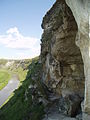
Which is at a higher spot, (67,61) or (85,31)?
(85,31)

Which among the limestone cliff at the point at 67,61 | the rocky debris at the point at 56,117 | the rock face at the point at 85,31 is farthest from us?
the limestone cliff at the point at 67,61

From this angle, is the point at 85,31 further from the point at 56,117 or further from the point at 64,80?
the point at 64,80

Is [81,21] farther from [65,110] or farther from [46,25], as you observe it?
[46,25]

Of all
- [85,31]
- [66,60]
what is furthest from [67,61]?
[85,31]

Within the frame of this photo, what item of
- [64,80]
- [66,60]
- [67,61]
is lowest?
[64,80]

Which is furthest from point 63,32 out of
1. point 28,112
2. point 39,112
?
point 28,112

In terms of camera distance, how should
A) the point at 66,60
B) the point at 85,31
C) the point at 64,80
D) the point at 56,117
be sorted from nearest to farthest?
the point at 85,31
the point at 56,117
the point at 66,60
the point at 64,80

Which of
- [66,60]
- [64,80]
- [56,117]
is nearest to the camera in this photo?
[56,117]

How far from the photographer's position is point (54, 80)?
22.1 metres

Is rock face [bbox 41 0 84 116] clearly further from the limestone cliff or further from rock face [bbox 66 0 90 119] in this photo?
rock face [bbox 66 0 90 119]

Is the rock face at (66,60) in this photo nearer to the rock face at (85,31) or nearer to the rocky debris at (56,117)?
the rocky debris at (56,117)

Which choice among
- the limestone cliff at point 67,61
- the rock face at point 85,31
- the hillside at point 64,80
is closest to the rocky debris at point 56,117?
the hillside at point 64,80

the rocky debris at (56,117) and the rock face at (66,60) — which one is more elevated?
the rock face at (66,60)

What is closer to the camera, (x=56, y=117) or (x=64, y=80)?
(x=56, y=117)
